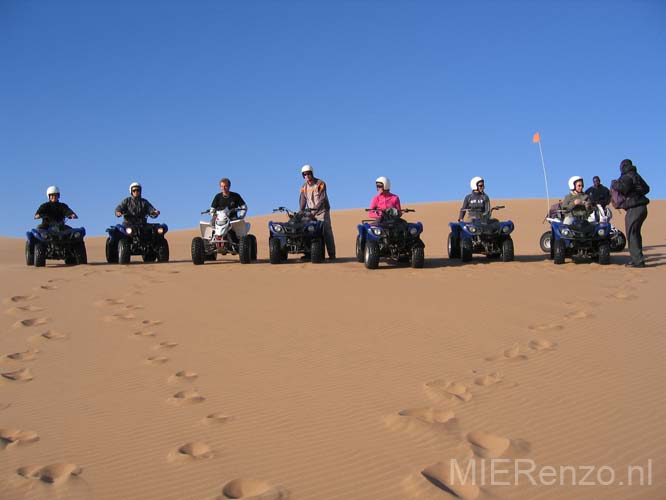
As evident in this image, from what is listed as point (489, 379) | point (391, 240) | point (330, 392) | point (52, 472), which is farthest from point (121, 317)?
point (391, 240)

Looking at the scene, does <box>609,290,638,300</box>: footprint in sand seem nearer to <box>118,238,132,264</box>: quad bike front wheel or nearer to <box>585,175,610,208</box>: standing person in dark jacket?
<box>585,175,610,208</box>: standing person in dark jacket

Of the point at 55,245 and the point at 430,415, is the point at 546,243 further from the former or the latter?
the point at 430,415

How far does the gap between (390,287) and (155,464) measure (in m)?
5.94

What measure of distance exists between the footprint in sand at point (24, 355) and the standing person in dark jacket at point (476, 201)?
28.3 ft

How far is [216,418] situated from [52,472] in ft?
3.37

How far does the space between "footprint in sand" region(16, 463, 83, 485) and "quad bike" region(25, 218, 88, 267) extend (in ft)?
31.6

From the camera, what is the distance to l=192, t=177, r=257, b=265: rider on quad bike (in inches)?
483

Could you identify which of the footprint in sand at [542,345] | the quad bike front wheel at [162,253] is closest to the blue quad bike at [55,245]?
the quad bike front wheel at [162,253]

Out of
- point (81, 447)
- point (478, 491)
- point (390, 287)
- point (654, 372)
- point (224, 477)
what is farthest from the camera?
point (390, 287)

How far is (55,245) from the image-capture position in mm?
12680

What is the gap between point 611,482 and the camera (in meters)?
3.15

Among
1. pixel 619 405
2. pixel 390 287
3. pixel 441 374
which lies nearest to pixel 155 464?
pixel 441 374

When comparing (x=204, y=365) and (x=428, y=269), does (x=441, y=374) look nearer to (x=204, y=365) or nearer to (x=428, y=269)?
(x=204, y=365)

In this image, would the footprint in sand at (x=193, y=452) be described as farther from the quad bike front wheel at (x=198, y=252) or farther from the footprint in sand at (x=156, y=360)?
the quad bike front wheel at (x=198, y=252)
